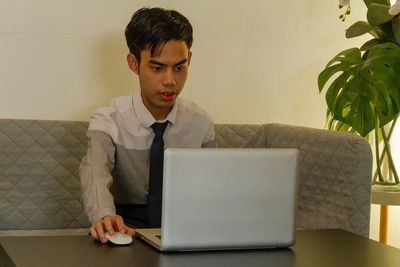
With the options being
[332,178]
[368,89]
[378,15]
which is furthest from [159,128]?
[378,15]

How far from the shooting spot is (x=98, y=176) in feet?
6.60

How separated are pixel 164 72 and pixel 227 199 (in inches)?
28.5

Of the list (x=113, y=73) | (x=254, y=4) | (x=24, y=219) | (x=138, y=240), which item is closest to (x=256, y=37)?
(x=254, y=4)

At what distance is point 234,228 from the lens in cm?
152

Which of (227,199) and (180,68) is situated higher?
(180,68)

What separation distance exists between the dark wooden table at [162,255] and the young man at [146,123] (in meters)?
0.51

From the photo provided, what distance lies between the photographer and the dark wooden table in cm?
140

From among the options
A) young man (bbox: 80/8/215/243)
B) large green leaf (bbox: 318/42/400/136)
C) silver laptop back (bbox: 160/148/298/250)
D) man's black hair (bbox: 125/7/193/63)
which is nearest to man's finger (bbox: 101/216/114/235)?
silver laptop back (bbox: 160/148/298/250)

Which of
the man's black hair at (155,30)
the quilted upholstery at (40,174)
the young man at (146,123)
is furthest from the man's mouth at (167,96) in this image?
the quilted upholstery at (40,174)

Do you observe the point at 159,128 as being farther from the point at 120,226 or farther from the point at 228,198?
the point at 228,198

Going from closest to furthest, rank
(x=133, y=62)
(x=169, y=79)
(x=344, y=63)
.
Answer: (x=169, y=79), (x=133, y=62), (x=344, y=63)

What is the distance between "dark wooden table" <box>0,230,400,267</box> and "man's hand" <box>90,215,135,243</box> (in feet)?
0.05

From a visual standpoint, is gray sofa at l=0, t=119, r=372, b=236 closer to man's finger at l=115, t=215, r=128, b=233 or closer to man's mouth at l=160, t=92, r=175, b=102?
man's mouth at l=160, t=92, r=175, b=102

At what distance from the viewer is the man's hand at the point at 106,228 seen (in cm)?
157
